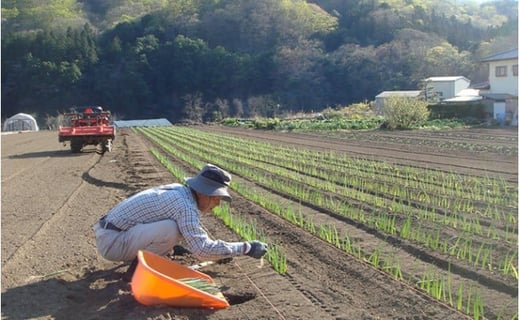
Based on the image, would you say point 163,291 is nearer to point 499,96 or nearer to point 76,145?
point 76,145

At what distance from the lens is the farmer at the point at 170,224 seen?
12.3 feet

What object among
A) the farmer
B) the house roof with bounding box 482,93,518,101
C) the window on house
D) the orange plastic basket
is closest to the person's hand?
the farmer

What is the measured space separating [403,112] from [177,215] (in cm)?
2280

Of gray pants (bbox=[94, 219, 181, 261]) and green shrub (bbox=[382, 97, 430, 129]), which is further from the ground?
green shrub (bbox=[382, 97, 430, 129])

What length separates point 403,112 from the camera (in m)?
25.4

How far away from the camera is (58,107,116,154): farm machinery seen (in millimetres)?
14609

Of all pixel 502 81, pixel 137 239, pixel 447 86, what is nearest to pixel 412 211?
pixel 137 239

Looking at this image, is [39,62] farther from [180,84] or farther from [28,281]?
[28,281]

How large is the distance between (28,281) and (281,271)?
186 cm

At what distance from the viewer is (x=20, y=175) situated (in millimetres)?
10945

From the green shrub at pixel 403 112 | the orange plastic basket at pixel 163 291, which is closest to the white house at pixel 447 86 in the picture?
the green shrub at pixel 403 112

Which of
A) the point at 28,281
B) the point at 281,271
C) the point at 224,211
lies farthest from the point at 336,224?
the point at 28,281

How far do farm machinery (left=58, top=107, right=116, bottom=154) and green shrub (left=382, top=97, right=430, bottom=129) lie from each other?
557 inches

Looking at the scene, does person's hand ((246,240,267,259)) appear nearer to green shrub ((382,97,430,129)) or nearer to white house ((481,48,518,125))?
green shrub ((382,97,430,129))
